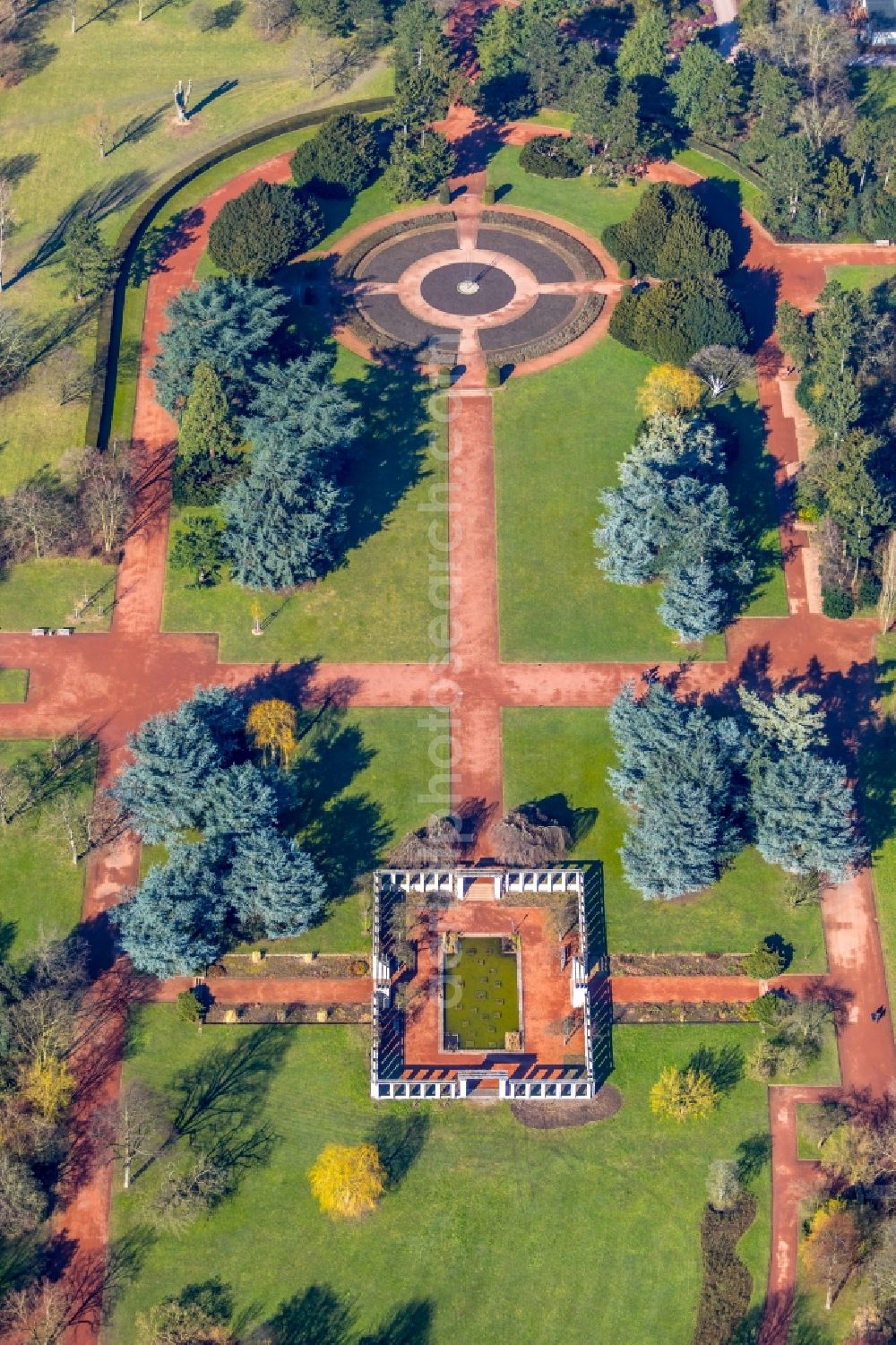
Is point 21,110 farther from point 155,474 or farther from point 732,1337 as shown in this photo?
point 732,1337

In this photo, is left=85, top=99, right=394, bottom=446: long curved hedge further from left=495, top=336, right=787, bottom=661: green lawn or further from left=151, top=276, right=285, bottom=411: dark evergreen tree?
left=495, top=336, right=787, bottom=661: green lawn

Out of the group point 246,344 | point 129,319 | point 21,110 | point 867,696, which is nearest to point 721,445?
point 867,696

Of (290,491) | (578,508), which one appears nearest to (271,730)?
(290,491)

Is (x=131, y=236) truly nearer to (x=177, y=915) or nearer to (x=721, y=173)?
(x=721, y=173)

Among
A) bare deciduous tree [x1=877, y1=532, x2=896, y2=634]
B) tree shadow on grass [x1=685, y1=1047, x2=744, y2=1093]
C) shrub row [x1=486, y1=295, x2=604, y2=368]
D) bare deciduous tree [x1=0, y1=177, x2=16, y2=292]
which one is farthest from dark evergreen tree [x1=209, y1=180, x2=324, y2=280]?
tree shadow on grass [x1=685, y1=1047, x2=744, y2=1093]

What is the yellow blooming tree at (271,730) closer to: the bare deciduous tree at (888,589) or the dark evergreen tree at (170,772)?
the dark evergreen tree at (170,772)

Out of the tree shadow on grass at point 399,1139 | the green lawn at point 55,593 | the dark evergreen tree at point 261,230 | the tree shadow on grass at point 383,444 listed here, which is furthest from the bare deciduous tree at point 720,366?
the tree shadow on grass at point 399,1139
